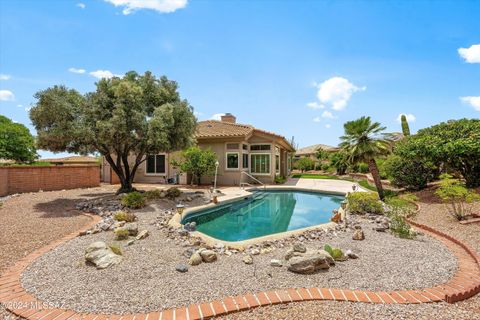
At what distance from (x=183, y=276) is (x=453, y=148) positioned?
13.4 metres

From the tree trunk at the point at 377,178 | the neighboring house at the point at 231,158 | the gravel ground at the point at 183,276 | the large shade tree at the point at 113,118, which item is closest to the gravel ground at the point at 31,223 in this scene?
the gravel ground at the point at 183,276

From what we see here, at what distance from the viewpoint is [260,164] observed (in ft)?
66.9

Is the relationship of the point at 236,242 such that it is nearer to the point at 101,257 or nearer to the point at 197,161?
the point at 101,257

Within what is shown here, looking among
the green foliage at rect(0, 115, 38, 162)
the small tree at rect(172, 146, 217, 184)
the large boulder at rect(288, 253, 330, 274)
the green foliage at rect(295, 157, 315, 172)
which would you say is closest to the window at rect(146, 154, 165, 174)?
the small tree at rect(172, 146, 217, 184)

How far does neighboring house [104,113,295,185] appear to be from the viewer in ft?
62.8

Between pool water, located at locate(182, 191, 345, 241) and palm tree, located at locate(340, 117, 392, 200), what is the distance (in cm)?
289

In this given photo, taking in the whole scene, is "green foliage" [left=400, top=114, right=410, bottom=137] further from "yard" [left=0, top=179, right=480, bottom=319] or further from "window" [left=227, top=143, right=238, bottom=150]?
"yard" [left=0, top=179, right=480, bottom=319]

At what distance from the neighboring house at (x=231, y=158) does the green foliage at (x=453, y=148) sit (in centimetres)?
930

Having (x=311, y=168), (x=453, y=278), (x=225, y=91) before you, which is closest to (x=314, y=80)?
(x=225, y=91)

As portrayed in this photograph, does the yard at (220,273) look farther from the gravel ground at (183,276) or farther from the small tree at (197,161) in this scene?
the small tree at (197,161)

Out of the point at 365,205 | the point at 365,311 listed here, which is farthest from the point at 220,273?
the point at 365,205

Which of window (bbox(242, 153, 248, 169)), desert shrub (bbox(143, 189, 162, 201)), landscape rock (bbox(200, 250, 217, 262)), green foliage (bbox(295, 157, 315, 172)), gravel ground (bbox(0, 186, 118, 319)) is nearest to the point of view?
landscape rock (bbox(200, 250, 217, 262))

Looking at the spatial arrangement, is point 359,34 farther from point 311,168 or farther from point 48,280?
point 311,168

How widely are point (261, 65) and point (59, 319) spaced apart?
571 inches
